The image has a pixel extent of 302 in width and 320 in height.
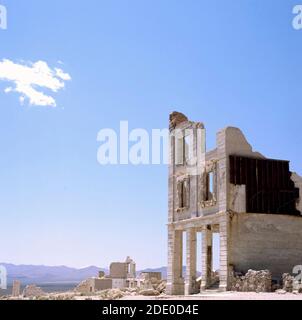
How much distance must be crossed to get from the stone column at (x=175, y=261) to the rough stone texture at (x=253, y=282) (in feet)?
24.4

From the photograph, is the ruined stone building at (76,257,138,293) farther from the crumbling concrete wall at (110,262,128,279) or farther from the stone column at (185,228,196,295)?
the stone column at (185,228,196,295)

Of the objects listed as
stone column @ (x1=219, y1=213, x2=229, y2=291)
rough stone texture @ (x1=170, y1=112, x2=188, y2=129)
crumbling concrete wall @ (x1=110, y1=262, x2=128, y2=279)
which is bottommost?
crumbling concrete wall @ (x1=110, y1=262, x2=128, y2=279)

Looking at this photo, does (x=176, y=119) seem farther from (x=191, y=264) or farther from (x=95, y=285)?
(x=95, y=285)

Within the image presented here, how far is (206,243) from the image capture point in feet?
101

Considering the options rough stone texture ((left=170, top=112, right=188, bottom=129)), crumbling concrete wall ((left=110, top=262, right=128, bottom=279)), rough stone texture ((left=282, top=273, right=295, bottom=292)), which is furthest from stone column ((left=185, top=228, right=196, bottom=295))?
crumbling concrete wall ((left=110, top=262, right=128, bottom=279))

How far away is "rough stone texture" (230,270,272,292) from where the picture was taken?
25266 millimetres

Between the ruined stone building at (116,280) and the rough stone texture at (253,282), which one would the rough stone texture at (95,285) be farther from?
the rough stone texture at (253,282)

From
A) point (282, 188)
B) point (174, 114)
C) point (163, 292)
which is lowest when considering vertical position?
point (163, 292)

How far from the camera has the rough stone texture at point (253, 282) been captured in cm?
2527

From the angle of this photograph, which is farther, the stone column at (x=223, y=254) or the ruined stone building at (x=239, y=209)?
the ruined stone building at (x=239, y=209)

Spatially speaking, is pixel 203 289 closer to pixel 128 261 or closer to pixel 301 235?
pixel 301 235

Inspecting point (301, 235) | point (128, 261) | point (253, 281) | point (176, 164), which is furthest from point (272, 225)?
point (128, 261)

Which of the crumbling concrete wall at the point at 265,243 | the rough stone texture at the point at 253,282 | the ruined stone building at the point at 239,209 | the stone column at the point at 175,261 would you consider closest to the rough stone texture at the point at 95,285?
the stone column at the point at 175,261
